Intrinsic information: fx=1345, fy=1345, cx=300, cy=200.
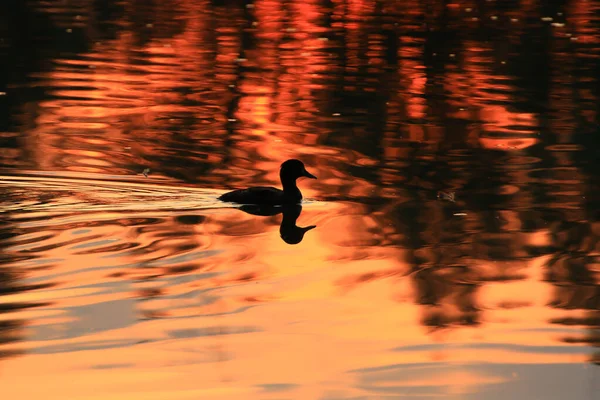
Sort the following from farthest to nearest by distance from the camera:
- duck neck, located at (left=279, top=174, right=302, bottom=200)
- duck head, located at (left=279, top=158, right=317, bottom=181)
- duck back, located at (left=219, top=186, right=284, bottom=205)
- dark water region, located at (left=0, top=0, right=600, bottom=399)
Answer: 1. duck head, located at (left=279, top=158, right=317, bottom=181)
2. duck neck, located at (left=279, top=174, right=302, bottom=200)
3. duck back, located at (left=219, top=186, right=284, bottom=205)
4. dark water region, located at (left=0, top=0, right=600, bottom=399)

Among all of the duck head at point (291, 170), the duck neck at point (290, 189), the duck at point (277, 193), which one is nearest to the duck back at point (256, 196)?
the duck at point (277, 193)

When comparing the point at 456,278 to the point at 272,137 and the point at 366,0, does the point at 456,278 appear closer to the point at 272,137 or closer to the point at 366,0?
the point at 272,137

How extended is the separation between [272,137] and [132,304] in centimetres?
858

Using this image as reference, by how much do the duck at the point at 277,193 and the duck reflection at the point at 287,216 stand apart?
0.05m

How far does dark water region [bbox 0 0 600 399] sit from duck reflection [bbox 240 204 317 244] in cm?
4

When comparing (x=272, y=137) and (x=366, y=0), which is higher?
(x=272, y=137)

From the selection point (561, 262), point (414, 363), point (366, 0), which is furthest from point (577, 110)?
point (366, 0)

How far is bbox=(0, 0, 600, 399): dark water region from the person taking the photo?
813 cm

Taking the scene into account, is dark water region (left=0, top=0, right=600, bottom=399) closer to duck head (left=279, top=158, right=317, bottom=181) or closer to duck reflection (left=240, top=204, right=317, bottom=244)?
duck reflection (left=240, top=204, right=317, bottom=244)

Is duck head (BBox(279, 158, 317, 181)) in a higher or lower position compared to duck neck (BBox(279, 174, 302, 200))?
higher

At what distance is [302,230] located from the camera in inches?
481

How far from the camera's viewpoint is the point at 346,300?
9.70m

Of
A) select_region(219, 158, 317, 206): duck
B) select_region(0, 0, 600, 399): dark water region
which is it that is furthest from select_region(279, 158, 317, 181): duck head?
select_region(0, 0, 600, 399): dark water region

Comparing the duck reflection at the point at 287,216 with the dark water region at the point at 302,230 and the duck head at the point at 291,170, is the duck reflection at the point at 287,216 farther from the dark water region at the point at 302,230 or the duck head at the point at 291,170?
the duck head at the point at 291,170
